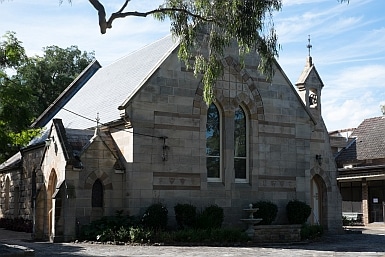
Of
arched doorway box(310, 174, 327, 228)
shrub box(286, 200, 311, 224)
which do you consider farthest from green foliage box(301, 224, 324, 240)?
arched doorway box(310, 174, 327, 228)

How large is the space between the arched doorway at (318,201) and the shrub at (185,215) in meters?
8.23

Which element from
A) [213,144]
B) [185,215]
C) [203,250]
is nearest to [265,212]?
[213,144]

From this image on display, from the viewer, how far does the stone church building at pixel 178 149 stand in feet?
71.9

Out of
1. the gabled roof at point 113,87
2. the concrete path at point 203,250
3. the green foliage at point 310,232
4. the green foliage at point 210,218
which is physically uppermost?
the gabled roof at point 113,87

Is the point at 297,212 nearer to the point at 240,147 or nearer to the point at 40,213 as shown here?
the point at 240,147

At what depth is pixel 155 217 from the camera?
21.2 metres

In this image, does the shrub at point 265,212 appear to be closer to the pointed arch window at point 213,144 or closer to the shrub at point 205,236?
the pointed arch window at point 213,144

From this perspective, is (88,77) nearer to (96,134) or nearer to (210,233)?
(96,134)

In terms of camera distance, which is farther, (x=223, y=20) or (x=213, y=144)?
(x=213, y=144)

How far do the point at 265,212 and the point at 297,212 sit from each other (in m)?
1.88

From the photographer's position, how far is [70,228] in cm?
2106

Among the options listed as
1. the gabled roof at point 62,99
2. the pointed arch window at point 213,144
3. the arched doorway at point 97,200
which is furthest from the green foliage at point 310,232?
the gabled roof at point 62,99

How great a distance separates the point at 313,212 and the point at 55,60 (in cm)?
2670

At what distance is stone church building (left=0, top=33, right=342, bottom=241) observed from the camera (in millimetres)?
21922
